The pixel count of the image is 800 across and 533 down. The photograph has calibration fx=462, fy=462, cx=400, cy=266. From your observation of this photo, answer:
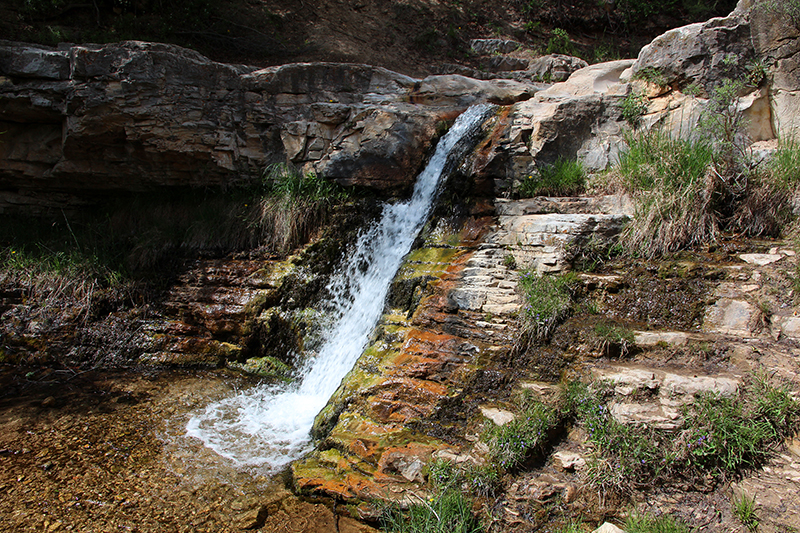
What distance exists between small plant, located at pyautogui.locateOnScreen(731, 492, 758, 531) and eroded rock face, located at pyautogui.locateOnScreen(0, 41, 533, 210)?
4.53 meters

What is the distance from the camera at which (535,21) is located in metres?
11.0

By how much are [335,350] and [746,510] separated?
3426mm

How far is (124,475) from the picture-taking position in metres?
3.13

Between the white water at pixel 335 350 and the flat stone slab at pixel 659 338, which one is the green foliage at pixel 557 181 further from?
the flat stone slab at pixel 659 338

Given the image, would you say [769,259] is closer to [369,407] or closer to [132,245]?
[369,407]

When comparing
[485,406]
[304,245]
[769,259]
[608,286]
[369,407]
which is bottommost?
[369,407]

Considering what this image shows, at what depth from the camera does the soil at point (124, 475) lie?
2.74 m

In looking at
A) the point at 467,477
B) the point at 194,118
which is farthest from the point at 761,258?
the point at 194,118

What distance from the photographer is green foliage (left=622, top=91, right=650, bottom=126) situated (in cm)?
513

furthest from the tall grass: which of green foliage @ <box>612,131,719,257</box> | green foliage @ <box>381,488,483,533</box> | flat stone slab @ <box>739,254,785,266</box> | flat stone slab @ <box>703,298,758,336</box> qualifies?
green foliage @ <box>381,488,483,533</box>

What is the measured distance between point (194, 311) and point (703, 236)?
17.0ft

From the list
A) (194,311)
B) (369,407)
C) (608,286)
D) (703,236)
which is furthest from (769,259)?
(194,311)

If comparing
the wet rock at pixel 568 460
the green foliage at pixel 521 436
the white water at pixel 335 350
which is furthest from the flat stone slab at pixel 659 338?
the white water at pixel 335 350

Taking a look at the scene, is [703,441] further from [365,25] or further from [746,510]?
[365,25]
